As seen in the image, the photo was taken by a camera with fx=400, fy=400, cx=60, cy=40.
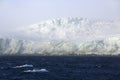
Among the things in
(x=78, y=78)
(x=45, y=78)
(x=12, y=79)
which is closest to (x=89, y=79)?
(x=78, y=78)

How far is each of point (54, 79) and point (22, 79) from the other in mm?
11650

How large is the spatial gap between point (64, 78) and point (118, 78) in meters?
19.8

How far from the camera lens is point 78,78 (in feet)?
484

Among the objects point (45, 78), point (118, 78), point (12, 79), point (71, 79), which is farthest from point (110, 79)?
point (12, 79)

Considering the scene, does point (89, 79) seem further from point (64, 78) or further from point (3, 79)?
point (3, 79)

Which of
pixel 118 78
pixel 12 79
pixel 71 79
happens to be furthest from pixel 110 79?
A: pixel 12 79

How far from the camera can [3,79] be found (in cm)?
14238

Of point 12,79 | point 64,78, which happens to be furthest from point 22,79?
point 64,78

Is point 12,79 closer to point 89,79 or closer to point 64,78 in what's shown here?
point 64,78

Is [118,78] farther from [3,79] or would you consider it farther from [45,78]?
[3,79]

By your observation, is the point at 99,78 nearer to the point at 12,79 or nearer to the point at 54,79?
the point at 54,79

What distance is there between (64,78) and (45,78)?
23.8ft

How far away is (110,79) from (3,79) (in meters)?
38.4

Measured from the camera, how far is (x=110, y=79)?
144250mm
